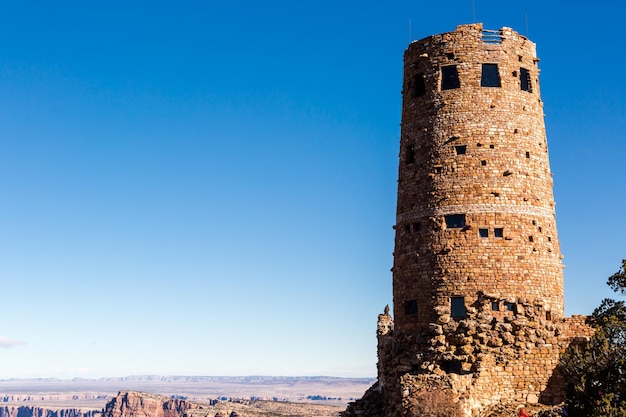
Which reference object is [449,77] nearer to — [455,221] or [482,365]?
[455,221]

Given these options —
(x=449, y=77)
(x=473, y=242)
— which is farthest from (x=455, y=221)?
(x=449, y=77)

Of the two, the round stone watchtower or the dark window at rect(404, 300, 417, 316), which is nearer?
the round stone watchtower

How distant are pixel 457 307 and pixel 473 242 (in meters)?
2.95

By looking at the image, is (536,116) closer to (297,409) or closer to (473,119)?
(473,119)

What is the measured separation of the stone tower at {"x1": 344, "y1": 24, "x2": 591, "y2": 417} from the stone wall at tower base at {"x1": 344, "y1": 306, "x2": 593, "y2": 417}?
49 mm

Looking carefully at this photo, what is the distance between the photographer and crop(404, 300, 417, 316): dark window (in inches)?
1665

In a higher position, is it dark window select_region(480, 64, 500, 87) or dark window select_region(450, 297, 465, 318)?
dark window select_region(480, 64, 500, 87)

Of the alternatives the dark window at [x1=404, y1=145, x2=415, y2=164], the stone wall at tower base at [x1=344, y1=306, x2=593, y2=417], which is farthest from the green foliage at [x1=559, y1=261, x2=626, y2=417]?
the dark window at [x1=404, y1=145, x2=415, y2=164]

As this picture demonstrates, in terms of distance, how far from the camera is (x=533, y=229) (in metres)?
41.9

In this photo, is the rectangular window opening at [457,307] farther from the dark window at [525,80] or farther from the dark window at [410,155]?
the dark window at [525,80]

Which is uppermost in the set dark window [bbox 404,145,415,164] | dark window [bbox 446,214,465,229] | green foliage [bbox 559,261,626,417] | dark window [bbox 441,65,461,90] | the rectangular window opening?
dark window [bbox 441,65,461,90]

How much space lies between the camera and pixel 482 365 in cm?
3959

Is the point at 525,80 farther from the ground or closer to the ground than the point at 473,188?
farther from the ground

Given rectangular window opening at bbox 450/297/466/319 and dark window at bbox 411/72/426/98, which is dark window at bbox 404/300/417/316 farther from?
dark window at bbox 411/72/426/98
